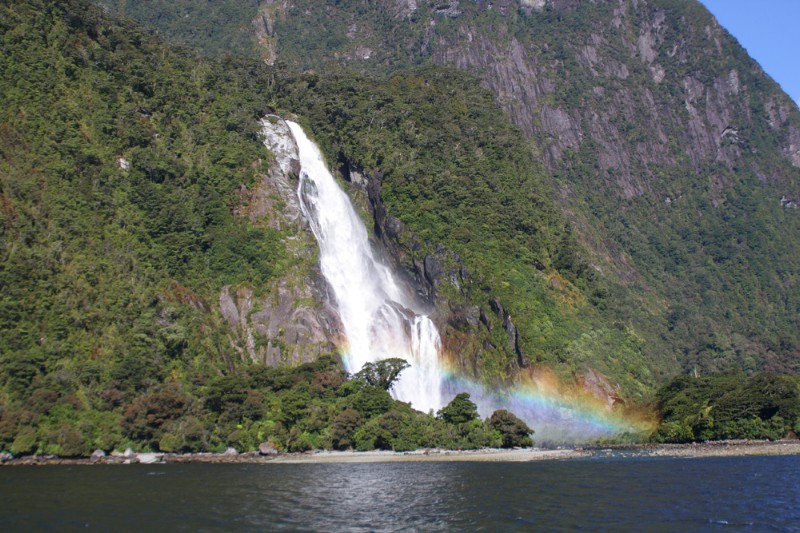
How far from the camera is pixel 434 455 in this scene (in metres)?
66.4

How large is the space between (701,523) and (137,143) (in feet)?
256

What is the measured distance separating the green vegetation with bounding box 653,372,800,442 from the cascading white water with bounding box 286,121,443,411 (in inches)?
960

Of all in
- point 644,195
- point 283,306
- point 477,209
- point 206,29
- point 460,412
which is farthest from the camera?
point 206,29

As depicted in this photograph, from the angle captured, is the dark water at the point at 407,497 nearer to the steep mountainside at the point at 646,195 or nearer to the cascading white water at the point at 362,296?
the cascading white water at the point at 362,296

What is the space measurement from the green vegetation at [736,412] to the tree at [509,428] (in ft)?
50.8

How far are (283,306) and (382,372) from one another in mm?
14622

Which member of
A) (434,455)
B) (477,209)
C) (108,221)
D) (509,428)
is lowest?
(434,455)

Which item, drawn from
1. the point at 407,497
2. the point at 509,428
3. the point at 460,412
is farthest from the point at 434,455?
the point at 407,497

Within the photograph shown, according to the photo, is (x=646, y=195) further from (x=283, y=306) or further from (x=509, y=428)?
(x=509, y=428)

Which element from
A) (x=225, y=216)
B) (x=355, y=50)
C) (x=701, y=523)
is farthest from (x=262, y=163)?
(x=355, y=50)

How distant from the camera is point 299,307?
280 ft

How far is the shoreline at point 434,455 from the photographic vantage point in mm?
60938

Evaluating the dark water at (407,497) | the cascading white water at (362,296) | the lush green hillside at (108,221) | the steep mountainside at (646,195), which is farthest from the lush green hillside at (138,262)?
the steep mountainside at (646,195)

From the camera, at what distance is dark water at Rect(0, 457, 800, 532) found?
33.7 m
